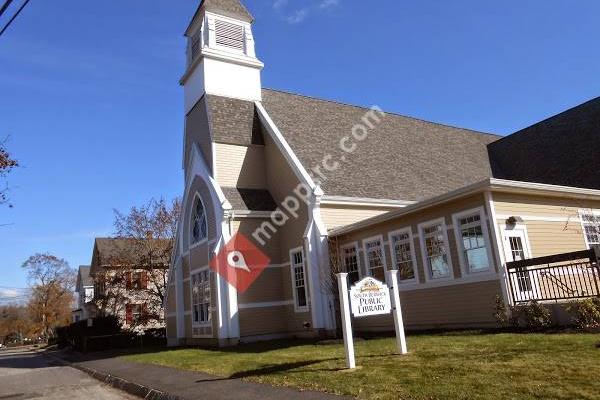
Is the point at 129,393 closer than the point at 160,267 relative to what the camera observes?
Yes

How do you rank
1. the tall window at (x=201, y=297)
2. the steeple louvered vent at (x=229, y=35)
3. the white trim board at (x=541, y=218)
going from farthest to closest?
the steeple louvered vent at (x=229, y=35) → the tall window at (x=201, y=297) → the white trim board at (x=541, y=218)

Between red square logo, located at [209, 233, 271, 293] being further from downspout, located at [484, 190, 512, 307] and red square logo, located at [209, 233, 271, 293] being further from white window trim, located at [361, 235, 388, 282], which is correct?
downspout, located at [484, 190, 512, 307]

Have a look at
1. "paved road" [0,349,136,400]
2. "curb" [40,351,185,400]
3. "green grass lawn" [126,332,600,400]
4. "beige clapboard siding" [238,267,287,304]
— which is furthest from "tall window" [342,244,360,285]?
"paved road" [0,349,136,400]

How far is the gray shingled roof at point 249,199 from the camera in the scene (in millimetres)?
21375

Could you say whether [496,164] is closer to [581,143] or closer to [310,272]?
[581,143]

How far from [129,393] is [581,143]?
71.7 ft

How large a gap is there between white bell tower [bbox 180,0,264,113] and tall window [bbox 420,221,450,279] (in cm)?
1273

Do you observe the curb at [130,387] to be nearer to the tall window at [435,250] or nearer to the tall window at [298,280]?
the tall window at [298,280]

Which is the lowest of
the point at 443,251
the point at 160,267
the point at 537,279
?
the point at 537,279

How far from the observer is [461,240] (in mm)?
14922

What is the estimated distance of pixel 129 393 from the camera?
11.2 metres

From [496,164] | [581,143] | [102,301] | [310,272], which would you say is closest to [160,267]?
[102,301]

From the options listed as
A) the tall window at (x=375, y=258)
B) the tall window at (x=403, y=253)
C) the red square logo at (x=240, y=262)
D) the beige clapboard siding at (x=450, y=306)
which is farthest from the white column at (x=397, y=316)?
the red square logo at (x=240, y=262)

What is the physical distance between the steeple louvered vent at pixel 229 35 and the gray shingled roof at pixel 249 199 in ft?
27.8
